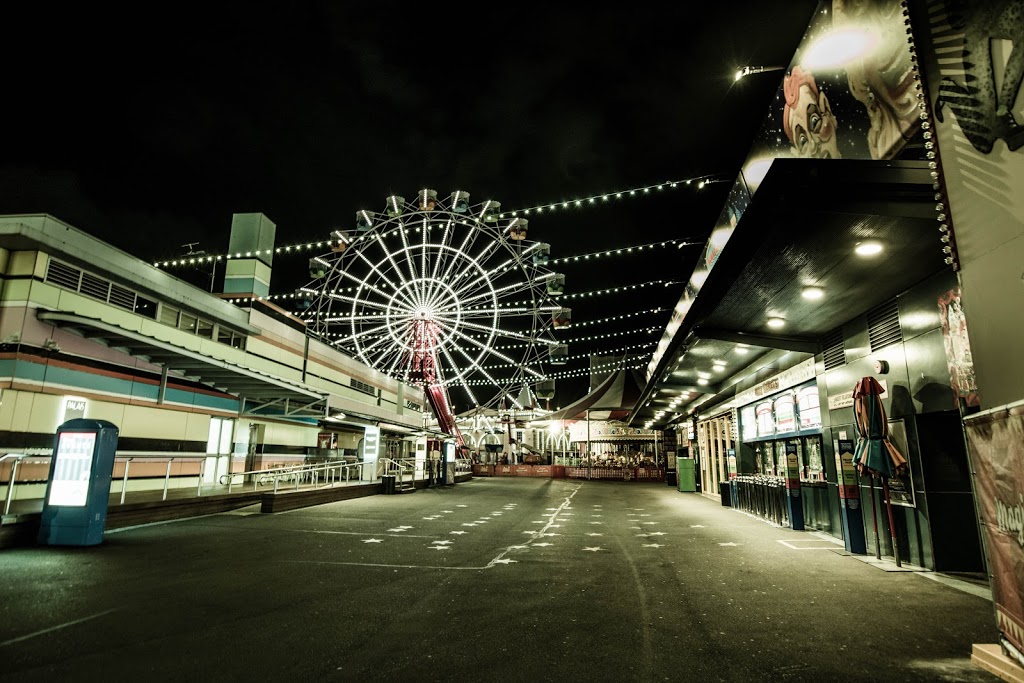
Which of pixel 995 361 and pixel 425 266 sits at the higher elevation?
pixel 425 266

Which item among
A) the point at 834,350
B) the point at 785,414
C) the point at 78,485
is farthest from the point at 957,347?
the point at 78,485

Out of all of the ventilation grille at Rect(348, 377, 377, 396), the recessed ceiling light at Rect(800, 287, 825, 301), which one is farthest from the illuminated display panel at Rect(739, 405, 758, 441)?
the ventilation grille at Rect(348, 377, 377, 396)

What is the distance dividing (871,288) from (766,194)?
3736 millimetres

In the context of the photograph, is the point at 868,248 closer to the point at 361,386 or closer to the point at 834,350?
the point at 834,350

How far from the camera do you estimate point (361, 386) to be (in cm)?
3161

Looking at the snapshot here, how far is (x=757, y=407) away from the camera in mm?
15125

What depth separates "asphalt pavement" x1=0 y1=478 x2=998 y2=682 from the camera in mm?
3518

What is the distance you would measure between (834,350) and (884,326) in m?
1.76

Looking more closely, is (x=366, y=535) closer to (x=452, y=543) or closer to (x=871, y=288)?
(x=452, y=543)

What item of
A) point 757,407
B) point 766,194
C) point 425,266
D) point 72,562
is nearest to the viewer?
point 766,194

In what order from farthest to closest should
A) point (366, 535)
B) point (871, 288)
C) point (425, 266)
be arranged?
1. point (425, 266)
2. point (366, 535)
3. point (871, 288)

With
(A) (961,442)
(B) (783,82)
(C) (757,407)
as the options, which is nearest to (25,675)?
(B) (783,82)

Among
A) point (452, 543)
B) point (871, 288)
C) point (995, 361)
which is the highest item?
point (871, 288)

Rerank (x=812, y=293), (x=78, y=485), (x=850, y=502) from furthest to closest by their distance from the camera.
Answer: (x=850, y=502)
(x=78, y=485)
(x=812, y=293)
